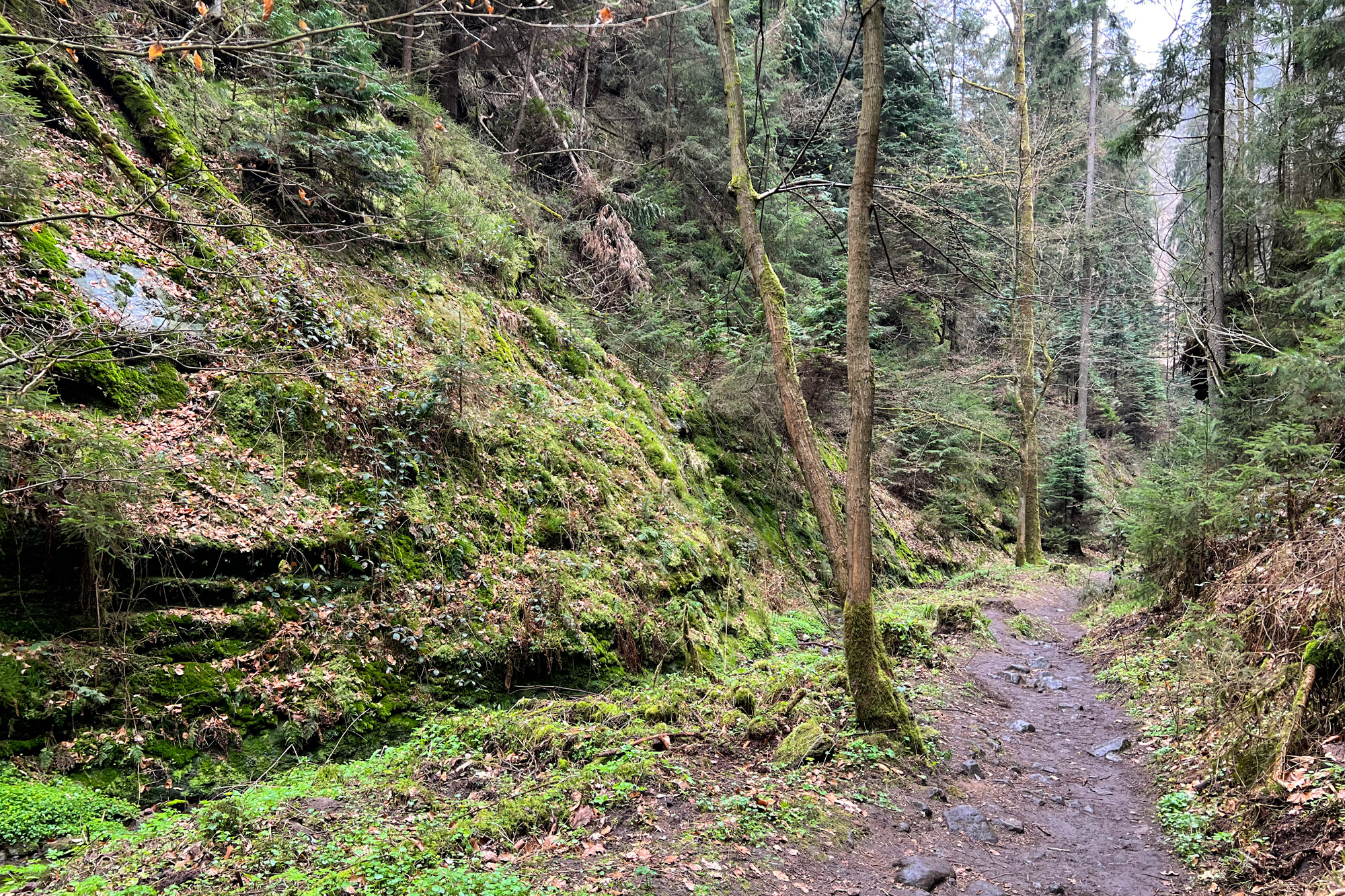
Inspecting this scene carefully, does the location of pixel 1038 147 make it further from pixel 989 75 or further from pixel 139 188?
pixel 139 188

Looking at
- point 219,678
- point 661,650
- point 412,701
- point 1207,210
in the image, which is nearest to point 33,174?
point 219,678

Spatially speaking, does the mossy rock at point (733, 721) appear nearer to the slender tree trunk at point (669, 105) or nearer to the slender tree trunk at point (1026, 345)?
the slender tree trunk at point (669, 105)

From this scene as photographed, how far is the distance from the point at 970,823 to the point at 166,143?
10.1 m

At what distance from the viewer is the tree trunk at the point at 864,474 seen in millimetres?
5965

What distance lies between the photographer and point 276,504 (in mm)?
5863

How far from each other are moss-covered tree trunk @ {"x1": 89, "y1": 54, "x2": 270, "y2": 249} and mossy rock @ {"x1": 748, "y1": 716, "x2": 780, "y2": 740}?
23.4 feet

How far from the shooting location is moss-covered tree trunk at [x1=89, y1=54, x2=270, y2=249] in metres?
7.21

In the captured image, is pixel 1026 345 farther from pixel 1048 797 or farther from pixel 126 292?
pixel 126 292

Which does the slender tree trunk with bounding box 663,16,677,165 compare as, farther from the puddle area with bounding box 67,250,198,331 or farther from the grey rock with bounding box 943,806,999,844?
the grey rock with bounding box 943,806,999,844

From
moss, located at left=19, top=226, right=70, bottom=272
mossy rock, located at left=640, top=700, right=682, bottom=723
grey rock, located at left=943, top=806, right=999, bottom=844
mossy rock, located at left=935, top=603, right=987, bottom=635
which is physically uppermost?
moss, located at left=19, top=226, right=70, bottom=272

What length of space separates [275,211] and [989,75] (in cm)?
3214

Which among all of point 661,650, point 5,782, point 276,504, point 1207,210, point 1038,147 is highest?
point 1038,147

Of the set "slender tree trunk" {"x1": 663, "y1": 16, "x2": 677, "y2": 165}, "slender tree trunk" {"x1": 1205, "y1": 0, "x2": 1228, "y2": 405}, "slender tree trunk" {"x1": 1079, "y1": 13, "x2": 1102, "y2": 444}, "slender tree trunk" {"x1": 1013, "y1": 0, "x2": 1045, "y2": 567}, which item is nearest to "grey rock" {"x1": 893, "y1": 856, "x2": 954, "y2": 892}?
"slender tree trunk" {"x1": 1205, "y1": 0, "x2": 1228, "y2": 405}

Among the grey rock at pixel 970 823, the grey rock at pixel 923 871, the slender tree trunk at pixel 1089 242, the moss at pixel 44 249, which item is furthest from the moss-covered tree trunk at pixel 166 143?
the slender tree trunk at pixel 1089 242
